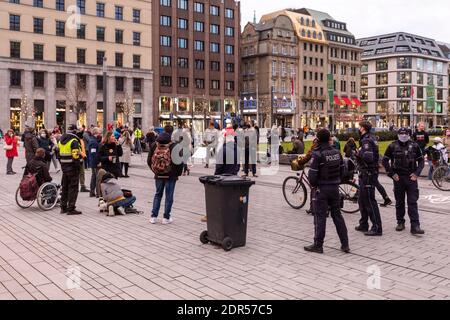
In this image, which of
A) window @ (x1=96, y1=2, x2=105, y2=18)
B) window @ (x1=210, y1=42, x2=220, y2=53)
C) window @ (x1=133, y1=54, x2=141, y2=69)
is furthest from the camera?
window @ (x1=210, y1=42, x2=220, y2=53)

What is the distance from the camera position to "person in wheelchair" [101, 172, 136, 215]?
10758mm

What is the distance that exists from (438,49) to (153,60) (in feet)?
287

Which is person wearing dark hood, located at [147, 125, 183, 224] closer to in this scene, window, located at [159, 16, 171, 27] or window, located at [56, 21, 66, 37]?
window, located at [56, 21, 66, 37]

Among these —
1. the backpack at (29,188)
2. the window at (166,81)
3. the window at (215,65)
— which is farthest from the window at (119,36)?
the backpack at (29,188)

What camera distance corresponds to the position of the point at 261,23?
91312 millimetres

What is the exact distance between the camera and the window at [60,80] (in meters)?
64.0

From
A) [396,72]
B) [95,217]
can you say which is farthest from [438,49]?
[95,217]

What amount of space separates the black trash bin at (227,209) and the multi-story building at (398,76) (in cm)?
11131

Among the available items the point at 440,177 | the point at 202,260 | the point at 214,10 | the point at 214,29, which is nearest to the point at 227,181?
the point at 202,260

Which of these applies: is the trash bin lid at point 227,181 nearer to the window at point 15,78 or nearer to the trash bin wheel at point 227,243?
the trash bin wheel at point 227,243

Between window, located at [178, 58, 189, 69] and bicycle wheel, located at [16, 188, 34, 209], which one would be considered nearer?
bicycle wheel, located at [16, 188, 34, 209]

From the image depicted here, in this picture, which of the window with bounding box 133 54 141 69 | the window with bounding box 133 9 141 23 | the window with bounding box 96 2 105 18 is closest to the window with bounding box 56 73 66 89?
the window with bounding box 96 2 105 18

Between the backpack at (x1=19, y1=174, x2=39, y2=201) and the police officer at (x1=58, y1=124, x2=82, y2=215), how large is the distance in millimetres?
713

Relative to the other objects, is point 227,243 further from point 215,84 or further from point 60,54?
point 215,84
